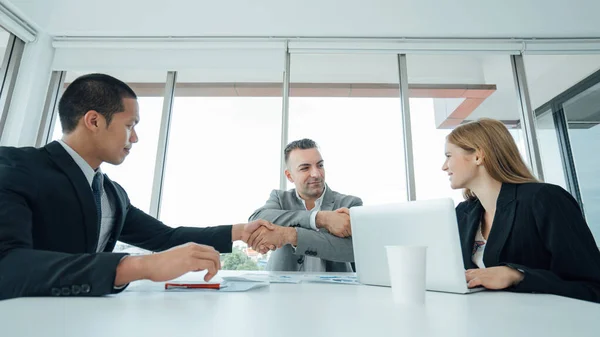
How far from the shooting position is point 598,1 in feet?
8.87

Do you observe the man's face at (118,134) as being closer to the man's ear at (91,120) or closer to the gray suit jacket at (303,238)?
the man's ear at (91,120)

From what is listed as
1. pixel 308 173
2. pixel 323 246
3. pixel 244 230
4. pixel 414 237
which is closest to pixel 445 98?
pixel 308 173

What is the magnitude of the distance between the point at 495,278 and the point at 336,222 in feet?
2.48

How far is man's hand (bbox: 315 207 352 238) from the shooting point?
5.06 feet

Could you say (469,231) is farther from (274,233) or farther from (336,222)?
(274,233)

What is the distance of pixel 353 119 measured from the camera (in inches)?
128

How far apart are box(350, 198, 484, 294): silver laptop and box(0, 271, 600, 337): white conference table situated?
0.27 feet

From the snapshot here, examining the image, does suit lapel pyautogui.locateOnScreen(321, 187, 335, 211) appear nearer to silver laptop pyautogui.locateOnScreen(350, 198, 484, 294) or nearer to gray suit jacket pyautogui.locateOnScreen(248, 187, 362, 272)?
gray suit jacket pyautogui.locateOnScreen(248, 187, 362, 272)

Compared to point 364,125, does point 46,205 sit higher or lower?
lower

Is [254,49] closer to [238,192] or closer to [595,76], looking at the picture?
[238,192]

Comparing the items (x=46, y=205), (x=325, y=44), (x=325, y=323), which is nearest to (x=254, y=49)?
(x=325, y=44)

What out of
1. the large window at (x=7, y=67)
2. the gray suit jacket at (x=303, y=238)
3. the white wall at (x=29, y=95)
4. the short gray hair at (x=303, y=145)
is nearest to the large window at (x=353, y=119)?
the short gray hair at (x=303, y=145)

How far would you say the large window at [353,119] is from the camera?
3.04m

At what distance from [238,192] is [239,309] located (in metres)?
2.50
